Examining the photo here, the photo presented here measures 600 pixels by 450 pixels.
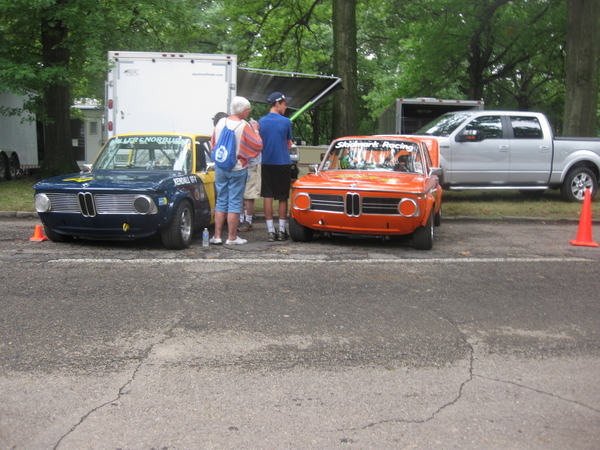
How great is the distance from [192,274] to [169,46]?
15689mm

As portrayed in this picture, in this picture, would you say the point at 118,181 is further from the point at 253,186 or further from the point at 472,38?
the point at 472,38

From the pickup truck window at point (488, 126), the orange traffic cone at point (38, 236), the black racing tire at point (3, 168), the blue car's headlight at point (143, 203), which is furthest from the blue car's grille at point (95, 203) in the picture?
the black racing tire at point (3, 168)

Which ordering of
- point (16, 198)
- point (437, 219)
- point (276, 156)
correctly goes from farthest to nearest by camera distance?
1. point (16, 198)
2. point (437, 219)
3. point (276, 156)

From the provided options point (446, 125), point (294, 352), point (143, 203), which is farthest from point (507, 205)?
point (294, 352)

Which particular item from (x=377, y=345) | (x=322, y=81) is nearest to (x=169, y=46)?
(x=322, y=81)

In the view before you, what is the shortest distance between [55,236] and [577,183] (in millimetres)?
10784

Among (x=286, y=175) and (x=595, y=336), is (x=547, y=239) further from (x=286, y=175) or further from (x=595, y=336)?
(x=595, y=336)

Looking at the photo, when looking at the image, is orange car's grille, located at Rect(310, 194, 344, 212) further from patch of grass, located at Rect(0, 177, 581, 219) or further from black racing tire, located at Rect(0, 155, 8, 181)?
black racing tire, located at Rect(0, 155, 8, 181)

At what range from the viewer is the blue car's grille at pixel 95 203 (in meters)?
7.32

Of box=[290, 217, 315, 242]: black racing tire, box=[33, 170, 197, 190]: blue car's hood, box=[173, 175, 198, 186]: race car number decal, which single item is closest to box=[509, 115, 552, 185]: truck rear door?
box=[290, 217, 315, 242]: black racing tire

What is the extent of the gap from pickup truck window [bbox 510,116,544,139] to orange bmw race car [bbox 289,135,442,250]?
547 centimetres

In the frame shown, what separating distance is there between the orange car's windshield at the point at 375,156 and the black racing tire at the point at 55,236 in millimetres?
3636

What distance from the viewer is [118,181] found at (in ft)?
24.8

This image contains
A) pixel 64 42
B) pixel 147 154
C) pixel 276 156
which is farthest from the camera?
pixel 64 42
